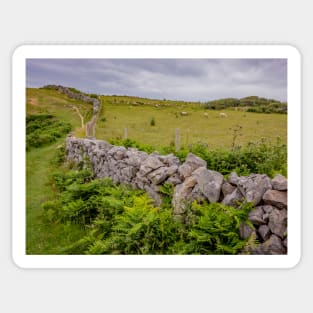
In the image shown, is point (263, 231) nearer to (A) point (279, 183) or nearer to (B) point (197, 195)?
(A) point (279, 183)

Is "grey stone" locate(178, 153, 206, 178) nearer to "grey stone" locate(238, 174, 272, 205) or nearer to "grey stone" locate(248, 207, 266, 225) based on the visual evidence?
"grey stone" locate(238, 174, 272, 205)

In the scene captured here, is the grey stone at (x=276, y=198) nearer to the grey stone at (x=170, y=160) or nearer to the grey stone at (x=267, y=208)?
the grey stone at (x=267, y=208)

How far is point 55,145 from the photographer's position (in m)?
9.66

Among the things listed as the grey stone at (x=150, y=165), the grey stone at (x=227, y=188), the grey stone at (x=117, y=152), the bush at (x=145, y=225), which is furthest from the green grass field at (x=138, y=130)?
the grey stone at (x=227, y=188)

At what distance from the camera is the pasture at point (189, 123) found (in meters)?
5.82

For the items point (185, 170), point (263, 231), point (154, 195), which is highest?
point (185, 170)

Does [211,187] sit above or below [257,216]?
above

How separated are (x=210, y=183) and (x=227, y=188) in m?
0.22

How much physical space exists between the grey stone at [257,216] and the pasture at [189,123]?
120cm

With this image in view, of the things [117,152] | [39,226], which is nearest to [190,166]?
[117,152]

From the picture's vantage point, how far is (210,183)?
16.0 ft
